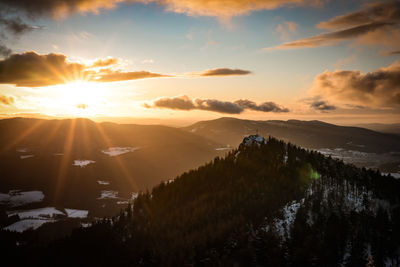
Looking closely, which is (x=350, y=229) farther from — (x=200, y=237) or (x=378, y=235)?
(x=200, y=237)

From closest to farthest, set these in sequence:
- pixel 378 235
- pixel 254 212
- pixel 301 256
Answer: pixel 301 256, pixel 378 235, pixel 254 212

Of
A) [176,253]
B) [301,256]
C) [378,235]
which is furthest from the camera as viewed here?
[176,253]

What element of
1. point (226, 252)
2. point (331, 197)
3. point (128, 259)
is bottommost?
point (128, 259)

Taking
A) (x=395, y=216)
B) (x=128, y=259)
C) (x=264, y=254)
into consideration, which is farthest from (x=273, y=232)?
(x=128, y=259)

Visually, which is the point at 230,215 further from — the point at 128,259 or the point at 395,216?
the point at 395,216

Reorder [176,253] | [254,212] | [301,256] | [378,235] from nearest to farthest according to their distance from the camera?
[301,256]
[378,235]
[176,253]
[254,212]

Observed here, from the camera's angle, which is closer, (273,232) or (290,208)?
(273,232)

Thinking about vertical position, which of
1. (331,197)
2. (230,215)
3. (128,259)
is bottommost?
(128,259)

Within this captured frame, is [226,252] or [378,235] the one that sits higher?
[378,235]

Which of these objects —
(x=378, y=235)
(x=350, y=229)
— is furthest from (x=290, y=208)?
(x=378, y=235)
